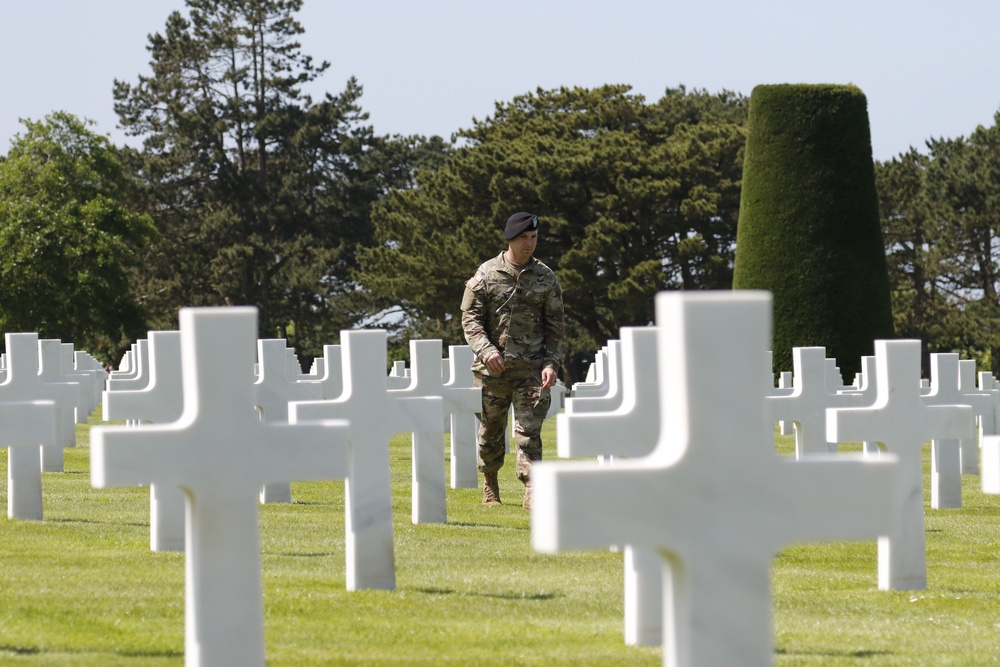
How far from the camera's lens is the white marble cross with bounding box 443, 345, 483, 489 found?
10.1m

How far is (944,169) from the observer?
147 feet

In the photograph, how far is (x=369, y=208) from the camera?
181 ft

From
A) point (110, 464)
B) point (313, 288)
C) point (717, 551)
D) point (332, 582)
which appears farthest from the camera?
point (313, 288)

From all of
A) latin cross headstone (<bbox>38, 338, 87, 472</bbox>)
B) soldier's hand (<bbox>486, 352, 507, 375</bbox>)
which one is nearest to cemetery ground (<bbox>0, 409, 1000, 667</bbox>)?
soldier's hand (<bbox>486, 352, 507, 375</bbox>)

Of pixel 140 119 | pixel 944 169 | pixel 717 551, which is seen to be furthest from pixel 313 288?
pixel 717 551

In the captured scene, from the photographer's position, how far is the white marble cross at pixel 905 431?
6.25m

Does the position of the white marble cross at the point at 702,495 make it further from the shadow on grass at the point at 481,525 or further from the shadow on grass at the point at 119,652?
the shadow on grass at the point at 481,525

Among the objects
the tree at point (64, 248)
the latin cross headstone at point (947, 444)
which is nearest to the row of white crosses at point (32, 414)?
the latin cross headstone at point (947, 444)

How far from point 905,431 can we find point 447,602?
1.91 meters

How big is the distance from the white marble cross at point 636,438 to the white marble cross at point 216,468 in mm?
1361

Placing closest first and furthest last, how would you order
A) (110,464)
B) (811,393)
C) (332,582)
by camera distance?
(110,464) → (332,582) → (811,393)

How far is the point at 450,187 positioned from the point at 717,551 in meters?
41.4

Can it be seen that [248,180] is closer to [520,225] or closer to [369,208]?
[369,208]

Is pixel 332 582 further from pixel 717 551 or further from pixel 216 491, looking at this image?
pixel 717 551
